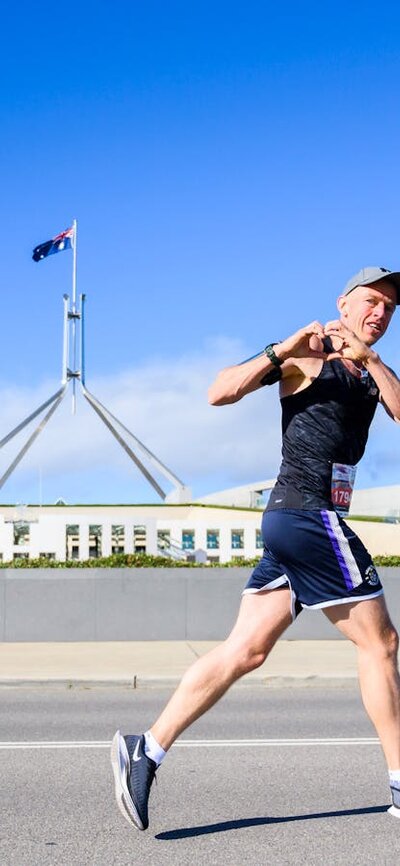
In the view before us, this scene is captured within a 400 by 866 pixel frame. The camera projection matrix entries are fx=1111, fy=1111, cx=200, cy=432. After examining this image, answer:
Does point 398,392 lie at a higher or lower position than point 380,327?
lower

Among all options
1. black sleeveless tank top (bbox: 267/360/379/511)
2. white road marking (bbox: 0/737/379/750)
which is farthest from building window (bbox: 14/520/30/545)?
black sleeveless tank top (bbox: 267/360/379/511)

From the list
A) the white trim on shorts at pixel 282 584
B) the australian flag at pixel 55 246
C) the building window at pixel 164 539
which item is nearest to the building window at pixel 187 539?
the building window at pixel 164 539

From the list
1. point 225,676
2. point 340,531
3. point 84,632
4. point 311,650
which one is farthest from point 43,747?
point 84,632

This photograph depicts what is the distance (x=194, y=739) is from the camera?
6.79 m

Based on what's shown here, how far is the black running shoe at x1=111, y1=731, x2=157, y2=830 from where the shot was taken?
152 inches

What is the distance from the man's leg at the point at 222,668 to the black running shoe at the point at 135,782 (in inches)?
3.5

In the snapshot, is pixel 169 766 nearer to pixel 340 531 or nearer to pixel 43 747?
pixel 43 747

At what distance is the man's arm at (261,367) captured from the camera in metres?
3.83

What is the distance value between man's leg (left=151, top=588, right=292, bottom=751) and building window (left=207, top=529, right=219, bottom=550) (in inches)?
712

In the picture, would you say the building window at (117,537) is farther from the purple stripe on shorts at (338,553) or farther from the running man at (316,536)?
the purple stripe on shorts at (338,553)

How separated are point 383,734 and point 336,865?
1.53 ft

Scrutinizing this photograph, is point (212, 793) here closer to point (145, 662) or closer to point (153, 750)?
point (153, 750)

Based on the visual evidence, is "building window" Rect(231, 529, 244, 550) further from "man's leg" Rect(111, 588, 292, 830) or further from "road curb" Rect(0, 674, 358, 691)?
"man's leg" Rect(111, 588, 292, 830)

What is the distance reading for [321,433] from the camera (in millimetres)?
3969
